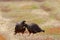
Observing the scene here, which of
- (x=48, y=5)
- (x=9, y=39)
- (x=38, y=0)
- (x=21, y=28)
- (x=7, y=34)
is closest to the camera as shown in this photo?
(x=9, y=39)

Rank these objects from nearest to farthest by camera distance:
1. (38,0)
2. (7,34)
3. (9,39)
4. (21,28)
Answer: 1. (9,39)
2. (7,34)
3. (21,28)
4. (38,0)

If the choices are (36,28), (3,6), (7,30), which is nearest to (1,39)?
(7,30)

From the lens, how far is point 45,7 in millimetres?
42781

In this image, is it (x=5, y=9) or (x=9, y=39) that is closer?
(x=9, y=39)

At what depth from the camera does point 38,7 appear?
4334 cm

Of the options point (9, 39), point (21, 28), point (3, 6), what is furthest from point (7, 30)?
point (3, 6)

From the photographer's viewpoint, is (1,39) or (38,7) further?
(38,7)

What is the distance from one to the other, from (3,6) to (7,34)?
2671cm

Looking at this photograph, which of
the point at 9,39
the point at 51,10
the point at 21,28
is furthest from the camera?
the point at 51,10

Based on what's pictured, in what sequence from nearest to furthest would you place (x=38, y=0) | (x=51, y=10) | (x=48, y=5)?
(x=51, y=10), (x=48, y=5), (x=38, y=0)

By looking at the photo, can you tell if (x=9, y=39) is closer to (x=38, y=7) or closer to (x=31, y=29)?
(x=31, y=29)

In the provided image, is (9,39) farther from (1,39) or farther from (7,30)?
(7,30)

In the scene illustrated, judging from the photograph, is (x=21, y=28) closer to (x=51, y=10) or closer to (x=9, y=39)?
(x=9, y=39)

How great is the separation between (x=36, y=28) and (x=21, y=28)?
125cm
